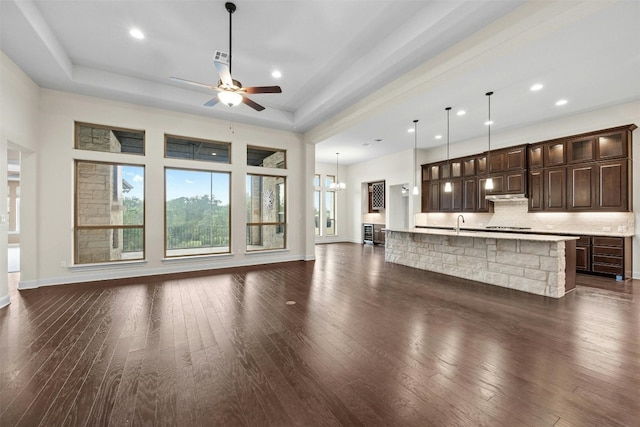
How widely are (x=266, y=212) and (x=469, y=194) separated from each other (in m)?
5.74

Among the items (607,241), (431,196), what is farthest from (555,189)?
(431,196)

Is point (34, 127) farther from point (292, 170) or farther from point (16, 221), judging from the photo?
point (16, 221)

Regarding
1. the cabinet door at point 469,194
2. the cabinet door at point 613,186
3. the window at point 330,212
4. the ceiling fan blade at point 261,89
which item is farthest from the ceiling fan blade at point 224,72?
the window at point 330,212

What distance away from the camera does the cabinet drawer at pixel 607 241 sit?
16.3ft

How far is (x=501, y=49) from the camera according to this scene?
3076 mm

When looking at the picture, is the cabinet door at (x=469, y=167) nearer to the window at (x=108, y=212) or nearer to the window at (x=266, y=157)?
the window at (x=266, y=157)

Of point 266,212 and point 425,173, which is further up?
point 425,173

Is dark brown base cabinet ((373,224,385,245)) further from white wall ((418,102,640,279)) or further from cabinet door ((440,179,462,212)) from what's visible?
white wall ((418,102,640,279))

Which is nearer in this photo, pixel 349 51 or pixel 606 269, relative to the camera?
pixel 349 51

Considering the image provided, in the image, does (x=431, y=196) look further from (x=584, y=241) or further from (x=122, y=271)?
(x=122, y=271)

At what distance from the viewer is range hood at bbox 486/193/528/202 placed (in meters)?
6.58

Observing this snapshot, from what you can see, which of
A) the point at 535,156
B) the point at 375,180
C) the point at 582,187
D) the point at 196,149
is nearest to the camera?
the point at 582,187

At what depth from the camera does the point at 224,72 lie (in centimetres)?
320

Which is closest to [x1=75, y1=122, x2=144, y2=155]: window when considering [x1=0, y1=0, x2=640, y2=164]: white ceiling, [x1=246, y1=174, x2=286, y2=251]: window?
[x1=0, y1=0, x2=640, y2=164]: white ceiling
